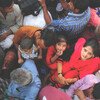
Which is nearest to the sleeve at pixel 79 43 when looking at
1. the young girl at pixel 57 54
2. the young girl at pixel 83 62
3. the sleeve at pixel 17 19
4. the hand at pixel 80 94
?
the young girl at pixel 83 62

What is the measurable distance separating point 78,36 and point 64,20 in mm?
355

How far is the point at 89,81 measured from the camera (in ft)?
12.7

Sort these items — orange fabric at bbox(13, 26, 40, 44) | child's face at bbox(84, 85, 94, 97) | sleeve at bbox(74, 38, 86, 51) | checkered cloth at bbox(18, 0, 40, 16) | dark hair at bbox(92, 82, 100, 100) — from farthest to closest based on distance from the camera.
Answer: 1. checkered cloth at bbox(18, 0, 40, 16)
2. orange fabric at bbox(13, 26, 40, 44)
3. sleeve at bbox(74, 38, 86, 51)
4. child's face at bbox(84, 85, 94, 97)
5. dark hair at bbox(92, 82, 100, 100)

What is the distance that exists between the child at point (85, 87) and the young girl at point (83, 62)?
9 cm

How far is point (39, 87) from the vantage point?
3998 millimetres

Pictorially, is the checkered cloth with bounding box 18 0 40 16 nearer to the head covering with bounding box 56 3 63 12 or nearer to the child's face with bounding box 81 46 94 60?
the head covering with bounding box 56 3 63 12

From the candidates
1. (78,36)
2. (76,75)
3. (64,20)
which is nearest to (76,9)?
(64,20)

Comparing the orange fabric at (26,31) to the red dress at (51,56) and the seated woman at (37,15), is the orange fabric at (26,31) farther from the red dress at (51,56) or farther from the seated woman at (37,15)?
the red dress at (51,56)

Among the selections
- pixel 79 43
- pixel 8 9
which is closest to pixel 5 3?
pixel 8 9

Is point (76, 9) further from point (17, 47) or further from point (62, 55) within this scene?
point (17, 47)

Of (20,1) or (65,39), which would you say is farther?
(20,1)

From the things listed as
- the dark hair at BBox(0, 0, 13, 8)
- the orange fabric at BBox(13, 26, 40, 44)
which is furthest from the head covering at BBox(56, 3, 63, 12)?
the dark hair at BBox(0, 0, 13, 8)

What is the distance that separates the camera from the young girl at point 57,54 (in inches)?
159

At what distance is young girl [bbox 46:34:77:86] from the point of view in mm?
4047
